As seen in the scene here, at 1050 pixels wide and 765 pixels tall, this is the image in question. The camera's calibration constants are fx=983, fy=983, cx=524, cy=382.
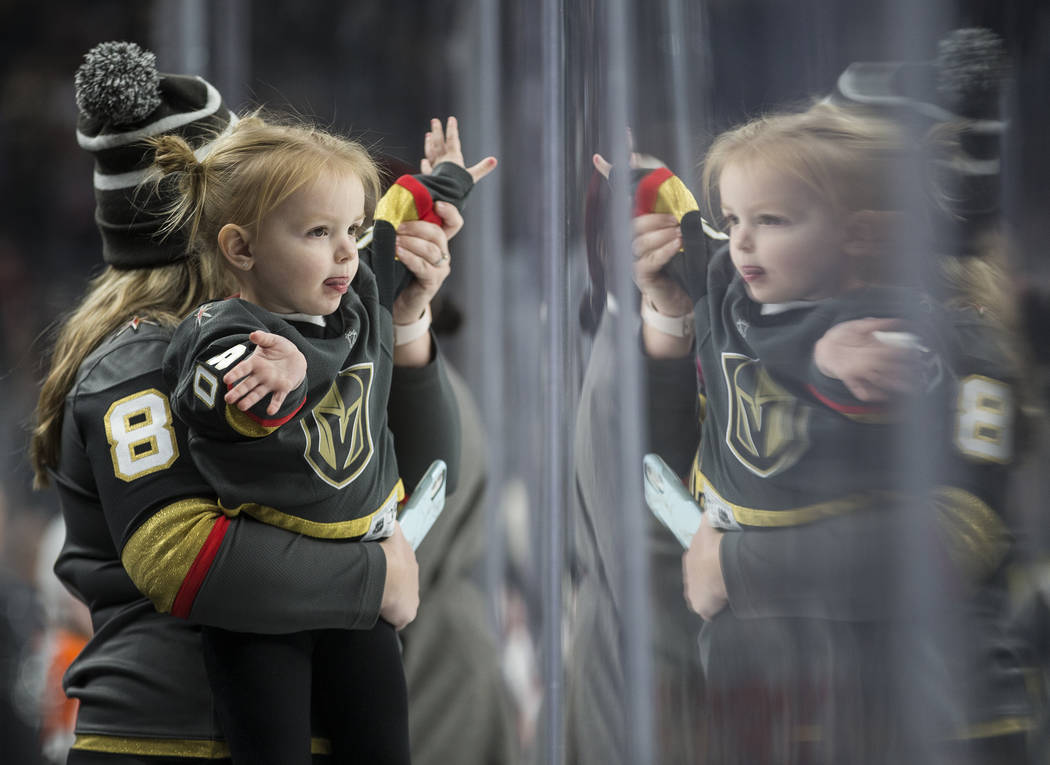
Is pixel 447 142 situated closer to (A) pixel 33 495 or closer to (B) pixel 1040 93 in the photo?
(B) pixel 1040 93

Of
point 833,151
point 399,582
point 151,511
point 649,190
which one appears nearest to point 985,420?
point 833,151

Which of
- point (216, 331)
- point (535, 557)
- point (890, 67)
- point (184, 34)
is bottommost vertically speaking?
point (535, 557)

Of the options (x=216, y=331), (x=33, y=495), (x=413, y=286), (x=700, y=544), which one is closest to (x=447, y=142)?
(x=413, y=286)

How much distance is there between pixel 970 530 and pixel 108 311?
1.87ft

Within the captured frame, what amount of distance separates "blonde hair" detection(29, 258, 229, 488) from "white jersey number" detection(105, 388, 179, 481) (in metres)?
0.06

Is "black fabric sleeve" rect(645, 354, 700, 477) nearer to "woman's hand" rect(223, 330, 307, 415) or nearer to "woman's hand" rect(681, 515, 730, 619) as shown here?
"woman's hand" rect(681, 515, 730, 619)

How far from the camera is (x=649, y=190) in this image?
65 cm

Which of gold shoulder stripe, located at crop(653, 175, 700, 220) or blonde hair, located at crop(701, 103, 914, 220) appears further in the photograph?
gold shoulder stripe, located at crop(653, 175, 700, 220)

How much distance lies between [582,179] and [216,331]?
30 centimetres

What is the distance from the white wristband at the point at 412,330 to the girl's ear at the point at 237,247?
0.11 metres

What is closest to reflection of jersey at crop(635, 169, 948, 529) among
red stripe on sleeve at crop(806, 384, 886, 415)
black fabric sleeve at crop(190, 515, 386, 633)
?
red stripe on sleeve at crop(806, 384, 886, 415)

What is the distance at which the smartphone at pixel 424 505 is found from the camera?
26.1 inches

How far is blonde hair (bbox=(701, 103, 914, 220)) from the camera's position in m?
0.49

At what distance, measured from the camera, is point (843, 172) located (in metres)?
0.51
